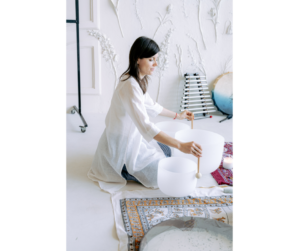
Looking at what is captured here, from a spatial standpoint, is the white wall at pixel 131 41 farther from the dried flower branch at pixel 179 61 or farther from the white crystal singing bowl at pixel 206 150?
the white crystal singing bowl at pixel 206 150

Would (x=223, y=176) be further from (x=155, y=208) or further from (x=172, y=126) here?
(x=155, y=208)

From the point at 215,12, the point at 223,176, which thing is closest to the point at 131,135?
the point at 223,176

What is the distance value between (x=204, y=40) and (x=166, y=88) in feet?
2.43

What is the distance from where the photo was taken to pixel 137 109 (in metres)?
1.60

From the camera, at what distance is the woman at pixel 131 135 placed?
5.39ft

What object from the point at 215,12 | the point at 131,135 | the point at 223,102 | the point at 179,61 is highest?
the point at 215,12

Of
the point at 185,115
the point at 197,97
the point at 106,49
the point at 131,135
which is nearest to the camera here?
the point at 131,135

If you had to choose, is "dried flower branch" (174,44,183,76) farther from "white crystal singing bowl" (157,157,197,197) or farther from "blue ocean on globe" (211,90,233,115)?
"white crystal singing bowl" (157,157,197,197)

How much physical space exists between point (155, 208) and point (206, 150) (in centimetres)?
47

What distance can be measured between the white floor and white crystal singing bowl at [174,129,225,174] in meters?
0.13

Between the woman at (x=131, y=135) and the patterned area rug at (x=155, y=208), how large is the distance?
14cm

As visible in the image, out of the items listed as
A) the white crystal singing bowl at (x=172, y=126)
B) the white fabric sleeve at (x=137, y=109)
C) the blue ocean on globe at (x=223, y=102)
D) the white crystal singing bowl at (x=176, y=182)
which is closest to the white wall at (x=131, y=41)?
the blue ocean on globe at (x=223, y=102)

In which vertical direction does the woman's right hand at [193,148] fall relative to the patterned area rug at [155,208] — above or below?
above
